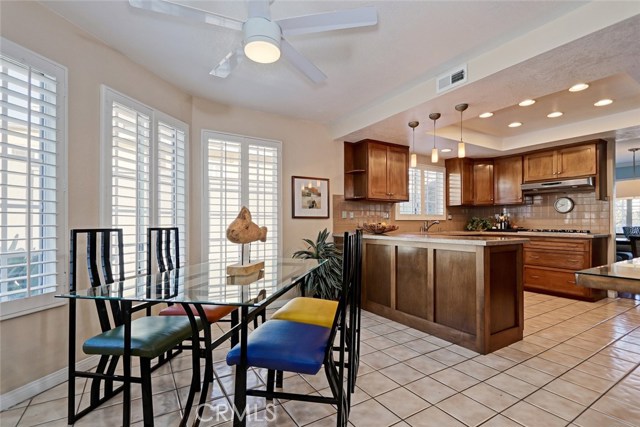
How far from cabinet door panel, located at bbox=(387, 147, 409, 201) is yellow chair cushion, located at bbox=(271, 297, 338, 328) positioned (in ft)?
9.38

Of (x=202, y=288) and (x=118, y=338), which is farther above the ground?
(x=202, y=288)

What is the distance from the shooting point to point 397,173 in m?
4.70

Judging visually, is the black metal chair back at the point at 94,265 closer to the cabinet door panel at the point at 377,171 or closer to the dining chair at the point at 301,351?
the dining chair at the point at 301,351

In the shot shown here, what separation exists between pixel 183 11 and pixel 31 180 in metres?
1.46

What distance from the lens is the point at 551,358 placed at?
2496 mm

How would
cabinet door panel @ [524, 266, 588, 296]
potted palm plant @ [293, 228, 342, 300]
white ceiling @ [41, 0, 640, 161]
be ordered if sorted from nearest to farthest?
white ceiling @ [41, 0, 640, 161] → potted palm plant @ [293, 228, 342, 300] → cabinet door panel @ [524, 266, 588, 296]

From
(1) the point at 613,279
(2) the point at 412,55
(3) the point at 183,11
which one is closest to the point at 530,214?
(2) the point at 412,55

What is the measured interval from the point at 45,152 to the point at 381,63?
8.76ft

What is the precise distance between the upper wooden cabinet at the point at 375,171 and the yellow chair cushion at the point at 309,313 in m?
2.57

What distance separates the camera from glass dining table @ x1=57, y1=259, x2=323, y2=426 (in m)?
1.40

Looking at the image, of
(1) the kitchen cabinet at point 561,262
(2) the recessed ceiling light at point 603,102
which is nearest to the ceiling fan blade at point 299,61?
(2) the recessed ceiling light at point 603,102

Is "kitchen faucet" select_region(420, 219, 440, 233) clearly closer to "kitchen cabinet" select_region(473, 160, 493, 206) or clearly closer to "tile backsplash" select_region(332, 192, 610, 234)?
"tile backsplash" select_region(332, 192, 610, 234)

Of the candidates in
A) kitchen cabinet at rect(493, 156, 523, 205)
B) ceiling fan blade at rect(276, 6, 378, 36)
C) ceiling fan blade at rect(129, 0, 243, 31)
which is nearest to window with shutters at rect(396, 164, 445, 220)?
kitchen cabinet at rect(493, 156, 523, 205)

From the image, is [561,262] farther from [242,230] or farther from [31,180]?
[31,180]
